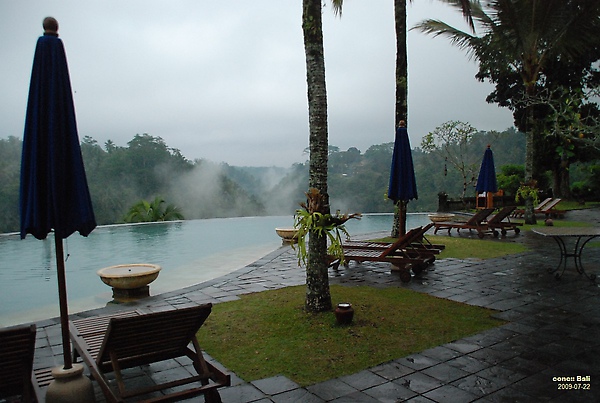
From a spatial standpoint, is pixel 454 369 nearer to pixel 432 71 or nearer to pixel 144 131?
pixel 432 71

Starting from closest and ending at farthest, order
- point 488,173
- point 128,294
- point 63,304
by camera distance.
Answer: point 63,304 < point 128,294 < point 488,173

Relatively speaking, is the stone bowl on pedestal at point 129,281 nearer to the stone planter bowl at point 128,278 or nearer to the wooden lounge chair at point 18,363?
the stone planter bowl at point 128,278

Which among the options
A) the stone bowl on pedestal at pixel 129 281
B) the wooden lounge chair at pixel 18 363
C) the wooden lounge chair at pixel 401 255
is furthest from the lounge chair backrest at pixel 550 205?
the wooden lounge chair at pixel 18 363

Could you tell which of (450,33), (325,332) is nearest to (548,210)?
(450,33)

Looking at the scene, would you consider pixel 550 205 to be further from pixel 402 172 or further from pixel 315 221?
pixel 315 221

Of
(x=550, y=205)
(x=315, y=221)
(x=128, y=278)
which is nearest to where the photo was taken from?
(x=315, y=221)

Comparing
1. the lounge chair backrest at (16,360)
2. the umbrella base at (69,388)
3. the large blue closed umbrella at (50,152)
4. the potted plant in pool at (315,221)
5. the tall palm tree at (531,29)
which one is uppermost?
the tall palm tree at (531,29)

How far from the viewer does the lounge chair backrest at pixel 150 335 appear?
2.55 meters

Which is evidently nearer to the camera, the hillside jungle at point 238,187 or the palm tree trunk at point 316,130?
the palm tree trunk at point 316,130

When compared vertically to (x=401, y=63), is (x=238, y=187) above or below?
below

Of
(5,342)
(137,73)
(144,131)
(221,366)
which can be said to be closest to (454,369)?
(221,366)

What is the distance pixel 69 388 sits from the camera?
100 inches

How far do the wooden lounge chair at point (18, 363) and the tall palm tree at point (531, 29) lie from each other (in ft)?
43.0

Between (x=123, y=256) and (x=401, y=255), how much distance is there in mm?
6934
